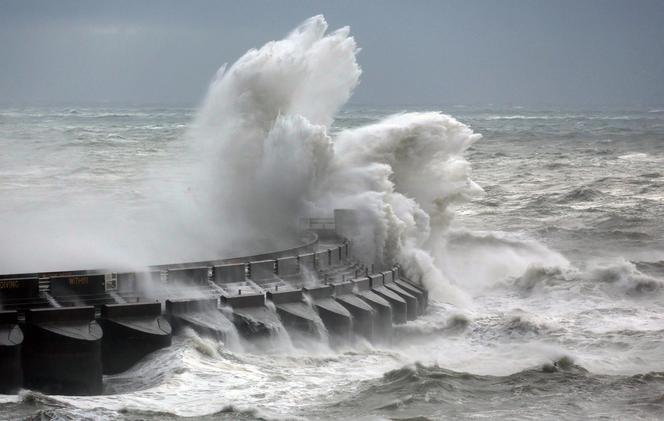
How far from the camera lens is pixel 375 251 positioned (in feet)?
95.1

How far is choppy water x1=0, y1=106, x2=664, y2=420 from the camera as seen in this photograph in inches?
698

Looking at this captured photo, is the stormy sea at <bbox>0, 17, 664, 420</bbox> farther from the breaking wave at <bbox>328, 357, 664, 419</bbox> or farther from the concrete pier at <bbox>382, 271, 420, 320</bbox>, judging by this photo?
the concrete pier at <bbox>382, 271, 420, 320</bbox>

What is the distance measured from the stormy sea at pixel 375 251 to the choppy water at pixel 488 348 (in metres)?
0.06

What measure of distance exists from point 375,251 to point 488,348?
20.0ft

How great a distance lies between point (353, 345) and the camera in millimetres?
22719

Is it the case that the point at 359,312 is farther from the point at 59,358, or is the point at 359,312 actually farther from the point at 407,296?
the point at 59,358

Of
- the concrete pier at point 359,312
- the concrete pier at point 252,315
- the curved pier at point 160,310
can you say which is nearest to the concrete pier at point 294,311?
the curved pier at point 160,310

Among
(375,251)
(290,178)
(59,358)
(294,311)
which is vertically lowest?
(59,358)

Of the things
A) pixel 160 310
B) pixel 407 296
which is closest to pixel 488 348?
pixel 407 296

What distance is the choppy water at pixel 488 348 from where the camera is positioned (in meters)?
17.7

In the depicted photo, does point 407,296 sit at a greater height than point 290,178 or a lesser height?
lesser

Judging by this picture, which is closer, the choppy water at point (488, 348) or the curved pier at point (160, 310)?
the choppy water at point (488, 348)

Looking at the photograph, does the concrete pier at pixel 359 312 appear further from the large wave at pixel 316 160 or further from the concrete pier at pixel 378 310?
the large wave at pixel 316 160

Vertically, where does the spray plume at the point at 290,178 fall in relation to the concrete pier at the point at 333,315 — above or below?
above
